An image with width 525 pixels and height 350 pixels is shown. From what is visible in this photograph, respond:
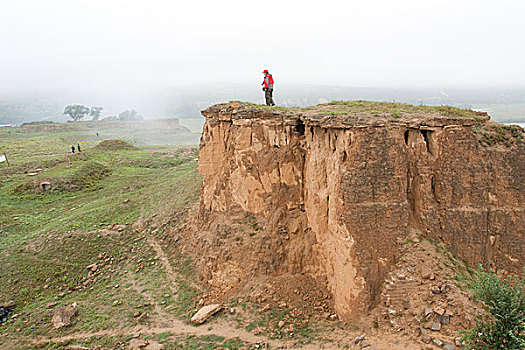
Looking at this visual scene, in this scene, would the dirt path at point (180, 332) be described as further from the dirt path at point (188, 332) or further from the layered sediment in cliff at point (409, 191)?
the layered sediment in cliff at point (409, 191)

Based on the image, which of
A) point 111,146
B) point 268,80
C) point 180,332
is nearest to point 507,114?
point 268,80

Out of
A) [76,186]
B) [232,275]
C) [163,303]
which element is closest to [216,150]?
[232,275]

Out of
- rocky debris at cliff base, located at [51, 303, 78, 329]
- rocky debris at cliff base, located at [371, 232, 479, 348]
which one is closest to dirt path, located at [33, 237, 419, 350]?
rocky debris at cliff base, located at [51, 303, 78, 329]

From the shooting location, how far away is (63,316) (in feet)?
50.4

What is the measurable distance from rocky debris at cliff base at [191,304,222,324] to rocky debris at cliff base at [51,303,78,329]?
6286 mm

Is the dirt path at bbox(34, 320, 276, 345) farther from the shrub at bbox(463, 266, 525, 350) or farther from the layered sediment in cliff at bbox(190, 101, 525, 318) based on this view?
the shrub at bbox(463, 266, 525, 350)

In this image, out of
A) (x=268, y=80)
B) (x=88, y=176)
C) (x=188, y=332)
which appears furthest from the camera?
(x=88, y=176)

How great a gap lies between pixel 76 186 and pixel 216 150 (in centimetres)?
2518

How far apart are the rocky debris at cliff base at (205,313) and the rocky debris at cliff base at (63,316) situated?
247 inches

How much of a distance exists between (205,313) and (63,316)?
7202mm

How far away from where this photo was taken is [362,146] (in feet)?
36.3

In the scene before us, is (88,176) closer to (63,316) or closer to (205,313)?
(63,316)

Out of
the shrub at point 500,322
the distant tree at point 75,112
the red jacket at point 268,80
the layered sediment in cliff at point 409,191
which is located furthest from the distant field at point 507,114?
the distant tree at point 75,112

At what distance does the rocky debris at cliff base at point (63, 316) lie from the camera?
15.0 m
